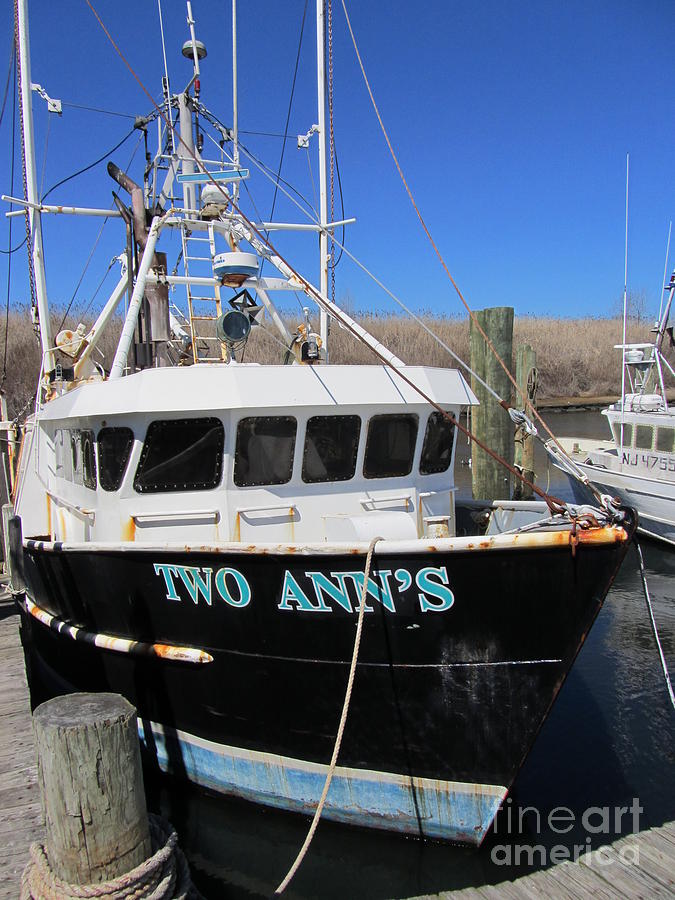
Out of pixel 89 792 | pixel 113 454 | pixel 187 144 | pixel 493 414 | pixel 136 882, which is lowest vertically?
pixel 136 882

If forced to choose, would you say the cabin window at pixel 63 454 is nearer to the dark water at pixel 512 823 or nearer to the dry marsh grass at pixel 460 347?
the dark water at pixel 512 823

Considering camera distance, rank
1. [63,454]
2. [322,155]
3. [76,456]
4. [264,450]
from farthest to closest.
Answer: [322,155], [63,454], [76,456], [264,450]

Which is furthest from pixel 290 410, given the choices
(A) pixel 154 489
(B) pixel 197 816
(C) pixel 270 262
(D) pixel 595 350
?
(D) pixel 595 350

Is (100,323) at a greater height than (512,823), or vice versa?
(100,323)

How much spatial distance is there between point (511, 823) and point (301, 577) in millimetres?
3052

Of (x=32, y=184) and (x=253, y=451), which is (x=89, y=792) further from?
(x=32, y=184)

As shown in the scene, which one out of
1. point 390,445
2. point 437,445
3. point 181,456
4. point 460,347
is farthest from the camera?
point 460,347

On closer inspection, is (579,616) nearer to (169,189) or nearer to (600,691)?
(600,691)

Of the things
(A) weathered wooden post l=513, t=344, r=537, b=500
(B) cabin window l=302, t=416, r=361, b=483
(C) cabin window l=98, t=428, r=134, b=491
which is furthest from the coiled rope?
(A) weathered wooden post l=513, t=344, r=537, b=500

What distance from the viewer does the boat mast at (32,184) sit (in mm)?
8203

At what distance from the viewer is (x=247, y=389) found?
5398mm

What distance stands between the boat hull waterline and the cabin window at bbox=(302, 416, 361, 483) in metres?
1.33

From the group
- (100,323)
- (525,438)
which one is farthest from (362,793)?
(525,438)

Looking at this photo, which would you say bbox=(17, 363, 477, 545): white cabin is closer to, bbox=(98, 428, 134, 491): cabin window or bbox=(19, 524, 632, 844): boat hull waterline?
bbox=(98, 428, 134, 491): cabin window
